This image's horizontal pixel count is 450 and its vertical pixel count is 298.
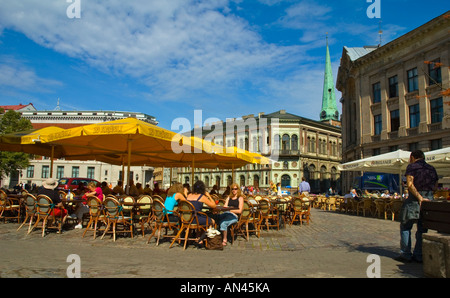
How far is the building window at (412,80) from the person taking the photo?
2958 cm

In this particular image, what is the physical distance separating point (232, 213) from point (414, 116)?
2825 centimetres

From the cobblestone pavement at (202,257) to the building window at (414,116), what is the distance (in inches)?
969

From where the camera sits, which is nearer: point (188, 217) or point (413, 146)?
point (188, 217)

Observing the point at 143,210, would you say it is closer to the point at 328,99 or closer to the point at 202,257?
the point at 202,257

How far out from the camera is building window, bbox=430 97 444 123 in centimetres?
2694

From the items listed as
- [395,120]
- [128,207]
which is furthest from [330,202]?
[128,207]

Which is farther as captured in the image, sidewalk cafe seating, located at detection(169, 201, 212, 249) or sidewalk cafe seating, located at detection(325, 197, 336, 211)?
sidewalk cafe seating, located at detection(325, 197, 336, 211)

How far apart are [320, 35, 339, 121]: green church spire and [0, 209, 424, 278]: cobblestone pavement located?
73027 mm

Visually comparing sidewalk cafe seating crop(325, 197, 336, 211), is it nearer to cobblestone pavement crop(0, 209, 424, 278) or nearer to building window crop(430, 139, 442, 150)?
building window crop(430, 139, 442, 150)

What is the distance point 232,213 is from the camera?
7.53 meters

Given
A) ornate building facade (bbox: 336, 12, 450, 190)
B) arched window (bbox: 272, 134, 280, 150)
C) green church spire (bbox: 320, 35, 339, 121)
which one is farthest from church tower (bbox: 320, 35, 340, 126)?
ornate building facade (bbox: 336, 12, 450, 190)
